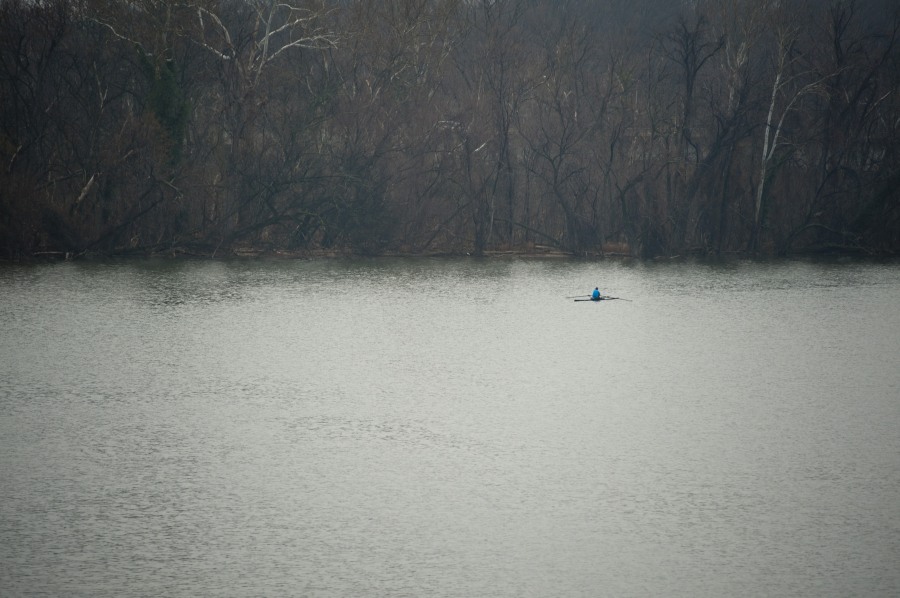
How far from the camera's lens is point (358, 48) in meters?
39.2

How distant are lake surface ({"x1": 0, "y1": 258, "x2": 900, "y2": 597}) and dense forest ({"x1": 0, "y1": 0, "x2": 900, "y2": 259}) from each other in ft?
51.9

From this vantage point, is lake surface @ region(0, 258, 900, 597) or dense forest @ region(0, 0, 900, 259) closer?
lake surface @ region(0, 258, 900, 597)

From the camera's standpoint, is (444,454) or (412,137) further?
(412,137)

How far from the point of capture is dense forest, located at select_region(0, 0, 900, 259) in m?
Result: 33.9

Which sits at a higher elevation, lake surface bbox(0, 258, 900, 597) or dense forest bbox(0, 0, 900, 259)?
dense forest bbox(0, 0, 900, 259)

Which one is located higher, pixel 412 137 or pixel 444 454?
pixel 412 137

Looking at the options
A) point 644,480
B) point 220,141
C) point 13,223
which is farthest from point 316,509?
point 220,141

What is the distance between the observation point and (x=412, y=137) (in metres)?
38.3

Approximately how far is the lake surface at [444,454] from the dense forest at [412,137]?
1582 centimetres

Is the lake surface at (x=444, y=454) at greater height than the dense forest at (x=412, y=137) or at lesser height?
lesser

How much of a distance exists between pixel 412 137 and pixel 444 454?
97.3 feet

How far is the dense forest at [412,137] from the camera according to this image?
Answer: 33.9 metres

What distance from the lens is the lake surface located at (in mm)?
6707

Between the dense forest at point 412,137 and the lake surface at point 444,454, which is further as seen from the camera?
the dense forest at point 412,137
